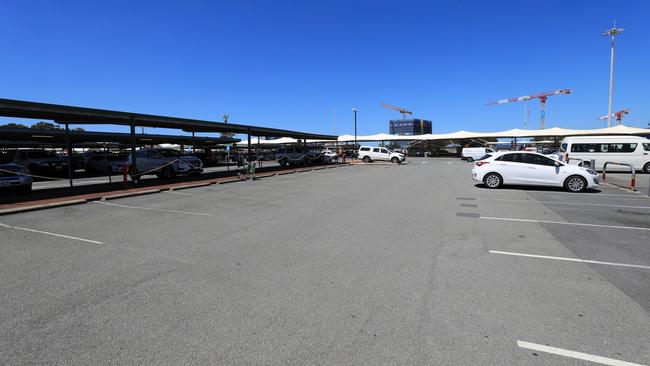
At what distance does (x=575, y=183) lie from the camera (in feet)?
45.2

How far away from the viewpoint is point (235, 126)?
22.3 m

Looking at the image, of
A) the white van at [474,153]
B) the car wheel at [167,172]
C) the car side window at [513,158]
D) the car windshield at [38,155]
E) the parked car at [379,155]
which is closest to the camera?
the car side window at [513,158]

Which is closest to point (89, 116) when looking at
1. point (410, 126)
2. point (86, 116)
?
point (86, 116)

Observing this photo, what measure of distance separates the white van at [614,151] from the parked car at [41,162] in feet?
104

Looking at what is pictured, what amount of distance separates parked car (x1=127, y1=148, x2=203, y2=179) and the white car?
1517 centimetres

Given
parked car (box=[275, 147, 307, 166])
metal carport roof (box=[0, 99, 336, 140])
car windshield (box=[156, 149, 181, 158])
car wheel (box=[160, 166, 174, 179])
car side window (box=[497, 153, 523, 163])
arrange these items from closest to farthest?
metal carport roof (box=[0, 99, 336, 140]) < car side window (box=[497, 153, 523, 163]) < car wheel (box=[160, 166, 174, 179]) < car windshield (box=[156, 149, 181, 158]) < parked car (box=[275, 147, 307, 166])

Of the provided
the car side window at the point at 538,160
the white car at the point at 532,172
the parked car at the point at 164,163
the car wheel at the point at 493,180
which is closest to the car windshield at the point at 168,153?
the parked car at the point at 164,163

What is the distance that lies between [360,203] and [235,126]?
13649 millimetres

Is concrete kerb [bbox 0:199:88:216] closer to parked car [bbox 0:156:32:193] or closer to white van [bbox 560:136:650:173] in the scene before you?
parked car [bbox 0:156:32:193]

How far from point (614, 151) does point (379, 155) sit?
933 inches

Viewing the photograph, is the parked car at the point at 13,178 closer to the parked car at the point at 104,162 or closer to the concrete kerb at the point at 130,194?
the concrete kerb at the point at 130,194

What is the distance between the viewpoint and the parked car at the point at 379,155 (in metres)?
42.0

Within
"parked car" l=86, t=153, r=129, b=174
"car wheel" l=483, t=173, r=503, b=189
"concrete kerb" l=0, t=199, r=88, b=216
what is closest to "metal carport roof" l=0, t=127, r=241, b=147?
"parked car" l=86, t=153, r=129, b=174

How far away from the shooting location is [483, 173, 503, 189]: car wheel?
594 inches
